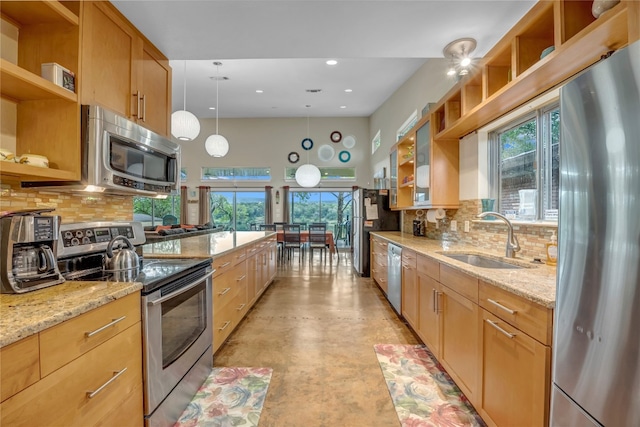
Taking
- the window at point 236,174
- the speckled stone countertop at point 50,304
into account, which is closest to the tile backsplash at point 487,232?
the speckled stone countertop at point 50,304

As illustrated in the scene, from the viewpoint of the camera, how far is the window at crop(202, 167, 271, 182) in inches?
329

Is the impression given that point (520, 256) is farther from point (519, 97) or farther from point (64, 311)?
point (64, 311)

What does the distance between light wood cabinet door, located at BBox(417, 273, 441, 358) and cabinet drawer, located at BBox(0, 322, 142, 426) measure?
73.2 inches

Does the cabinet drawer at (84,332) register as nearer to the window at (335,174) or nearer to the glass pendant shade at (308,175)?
the glass pendant shade at (308,175)

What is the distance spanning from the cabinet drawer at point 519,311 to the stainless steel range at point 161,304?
1655 millimetres

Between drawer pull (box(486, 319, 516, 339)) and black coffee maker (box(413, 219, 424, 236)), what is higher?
black coffee maker (box(413, 219, 424, 236))

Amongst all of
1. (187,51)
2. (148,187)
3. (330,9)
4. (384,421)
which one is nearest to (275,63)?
(187,51)

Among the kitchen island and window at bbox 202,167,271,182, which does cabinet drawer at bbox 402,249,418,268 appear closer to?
the kitchen island

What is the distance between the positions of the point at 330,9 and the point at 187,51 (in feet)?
4.29

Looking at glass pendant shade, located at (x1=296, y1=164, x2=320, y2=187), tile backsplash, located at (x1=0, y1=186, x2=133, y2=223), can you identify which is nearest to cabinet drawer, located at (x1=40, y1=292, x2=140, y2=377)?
tile backsplash, located at (x1=0, y1=186, x2=133, y2=223)

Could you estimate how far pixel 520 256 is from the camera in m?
2.10

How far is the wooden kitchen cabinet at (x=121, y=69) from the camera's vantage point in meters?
1.64

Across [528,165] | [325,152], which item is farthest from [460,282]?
[325,152]

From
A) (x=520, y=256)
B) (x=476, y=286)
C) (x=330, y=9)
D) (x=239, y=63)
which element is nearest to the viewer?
(x=476, y=286)
